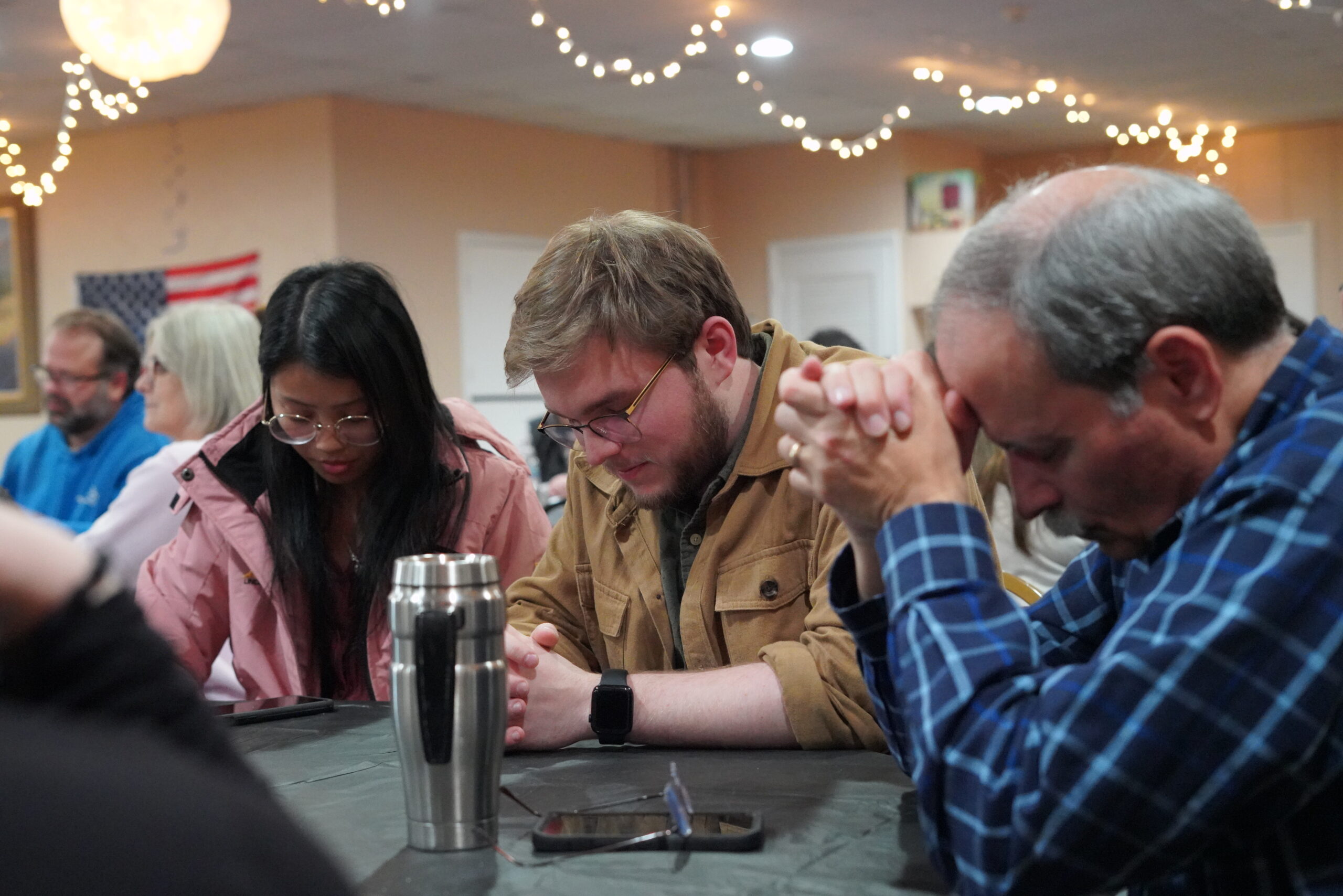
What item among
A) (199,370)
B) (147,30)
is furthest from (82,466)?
(147,30)

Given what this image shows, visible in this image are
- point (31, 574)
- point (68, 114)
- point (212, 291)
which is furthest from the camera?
point (212, 291)

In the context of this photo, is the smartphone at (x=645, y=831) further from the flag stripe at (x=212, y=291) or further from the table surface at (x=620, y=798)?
the flag stripe at (x=212, y=291)

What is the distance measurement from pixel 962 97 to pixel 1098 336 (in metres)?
7.60

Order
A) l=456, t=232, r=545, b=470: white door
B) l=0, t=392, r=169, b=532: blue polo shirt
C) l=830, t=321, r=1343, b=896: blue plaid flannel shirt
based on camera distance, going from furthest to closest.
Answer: l=456, t=232, r=545, b=470: white door
l=0, t=392, r=169, b=532: blue polo shirt
l=830, t=321, r=1343, b=896: blue plaid flannel shirt

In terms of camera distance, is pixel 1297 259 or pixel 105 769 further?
pixel 1297 259

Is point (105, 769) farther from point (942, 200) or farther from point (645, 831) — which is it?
point (942, 200)

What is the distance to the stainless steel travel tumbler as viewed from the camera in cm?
113

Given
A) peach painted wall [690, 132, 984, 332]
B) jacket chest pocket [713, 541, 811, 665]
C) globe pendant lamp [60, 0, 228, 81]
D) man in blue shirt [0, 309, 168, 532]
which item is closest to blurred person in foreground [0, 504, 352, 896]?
jacket chest pocket [713, 541, 811, 665]

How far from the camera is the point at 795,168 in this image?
1004 centimetres

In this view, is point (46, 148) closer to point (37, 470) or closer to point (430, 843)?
point (37, 470)

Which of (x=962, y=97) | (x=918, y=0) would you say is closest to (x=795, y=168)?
(x=962, y=97)

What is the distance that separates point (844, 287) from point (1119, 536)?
8.89 meters

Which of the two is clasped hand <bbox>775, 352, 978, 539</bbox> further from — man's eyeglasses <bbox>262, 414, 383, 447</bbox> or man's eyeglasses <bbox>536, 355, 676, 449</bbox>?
man's eyeglasses <bbox>262, 414, 383, 447</bbox>

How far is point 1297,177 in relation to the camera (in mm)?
9711
